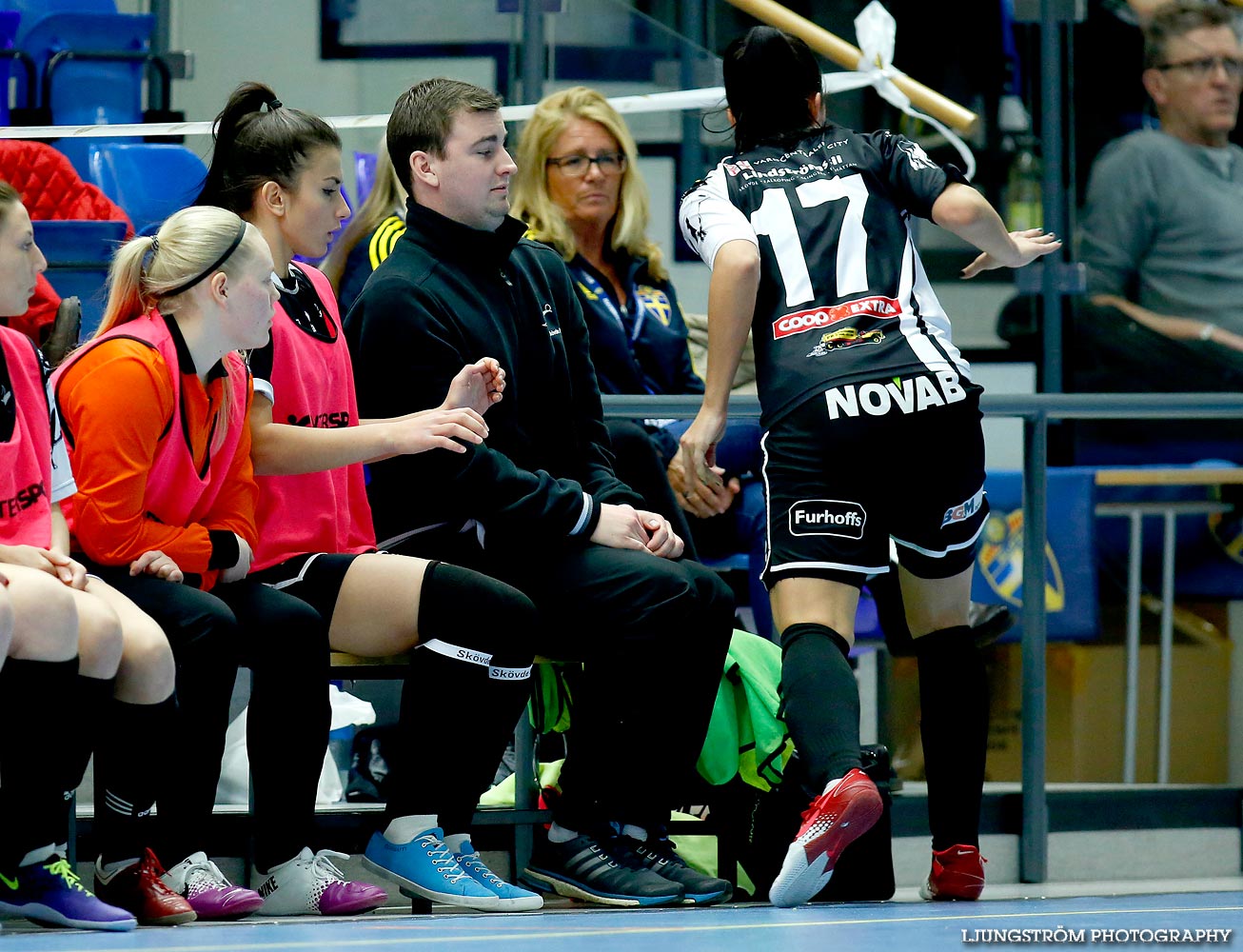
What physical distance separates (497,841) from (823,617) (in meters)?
0.84

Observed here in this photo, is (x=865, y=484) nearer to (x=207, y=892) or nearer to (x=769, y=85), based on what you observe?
(x=769, y=85)

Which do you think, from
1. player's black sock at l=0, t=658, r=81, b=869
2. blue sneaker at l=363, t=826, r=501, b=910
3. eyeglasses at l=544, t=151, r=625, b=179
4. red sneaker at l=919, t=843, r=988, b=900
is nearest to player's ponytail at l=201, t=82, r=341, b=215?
eyeglasses at l=544, t=151, r=625, b=179

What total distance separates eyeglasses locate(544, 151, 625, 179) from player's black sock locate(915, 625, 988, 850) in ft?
4.61

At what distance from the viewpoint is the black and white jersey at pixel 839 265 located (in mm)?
2830

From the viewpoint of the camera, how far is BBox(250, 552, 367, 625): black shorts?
2762 millimetres

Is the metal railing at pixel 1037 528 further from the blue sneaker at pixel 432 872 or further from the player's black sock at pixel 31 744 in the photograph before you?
the player's black sock at pixel 31 744

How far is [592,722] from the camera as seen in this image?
294 centimetres

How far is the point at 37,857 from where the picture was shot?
237 cm

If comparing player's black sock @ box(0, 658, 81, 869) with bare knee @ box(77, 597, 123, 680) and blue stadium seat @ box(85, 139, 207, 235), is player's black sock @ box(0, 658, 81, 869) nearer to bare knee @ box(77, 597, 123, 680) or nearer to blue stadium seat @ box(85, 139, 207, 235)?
bare knee @ box(77, 597, 123, 680)

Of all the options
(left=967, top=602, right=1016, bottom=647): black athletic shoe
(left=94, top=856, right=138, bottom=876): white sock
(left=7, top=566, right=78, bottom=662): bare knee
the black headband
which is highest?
the black headband

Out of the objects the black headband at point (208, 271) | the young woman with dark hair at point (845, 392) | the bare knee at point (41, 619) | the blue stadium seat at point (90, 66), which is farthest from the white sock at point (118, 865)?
the blue stadium seat at point (90, 66)

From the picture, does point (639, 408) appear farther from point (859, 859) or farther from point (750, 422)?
point (859, 859)

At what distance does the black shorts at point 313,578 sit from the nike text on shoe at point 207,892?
1.39ft

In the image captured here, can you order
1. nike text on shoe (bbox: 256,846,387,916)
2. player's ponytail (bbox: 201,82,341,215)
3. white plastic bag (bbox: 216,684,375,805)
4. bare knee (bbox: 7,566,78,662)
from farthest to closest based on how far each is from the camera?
white plastic bag (bbox: 216,684,375,805), player's ponytail (bbox: 201,82,341,215), nike text on shoe (bbox: 256,846,387,916), bare knee (bbox: 7,566,78,662)
